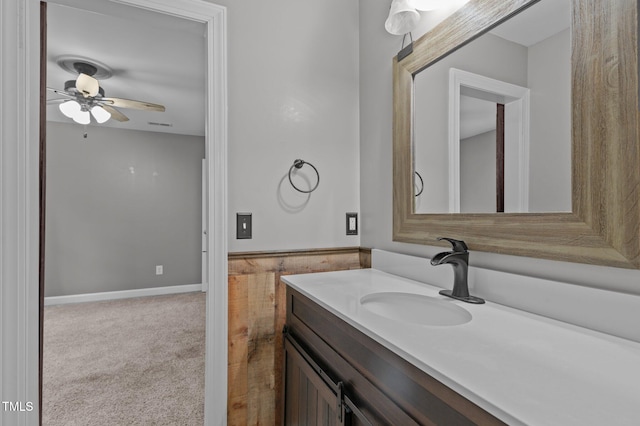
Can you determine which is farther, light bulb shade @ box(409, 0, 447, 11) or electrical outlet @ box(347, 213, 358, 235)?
electrical outlet @ box(347, 213, 358, 235)

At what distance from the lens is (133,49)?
7.79 feet

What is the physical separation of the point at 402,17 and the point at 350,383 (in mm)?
1356

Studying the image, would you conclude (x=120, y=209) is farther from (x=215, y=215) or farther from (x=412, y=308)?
(x=412, y=308)

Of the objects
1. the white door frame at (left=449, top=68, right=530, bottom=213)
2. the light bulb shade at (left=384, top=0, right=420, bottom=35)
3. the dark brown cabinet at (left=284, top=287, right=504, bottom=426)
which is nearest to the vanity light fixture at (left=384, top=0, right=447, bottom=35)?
the light bulb shade at (left=384, top=0, right=420, bottom=35)

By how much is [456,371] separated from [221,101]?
1320 millimetres

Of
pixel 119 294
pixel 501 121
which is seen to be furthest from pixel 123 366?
pixel 501 121

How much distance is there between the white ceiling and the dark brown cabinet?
139 centimetres

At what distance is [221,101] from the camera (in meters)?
1.40

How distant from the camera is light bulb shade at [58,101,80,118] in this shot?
2.61 metres

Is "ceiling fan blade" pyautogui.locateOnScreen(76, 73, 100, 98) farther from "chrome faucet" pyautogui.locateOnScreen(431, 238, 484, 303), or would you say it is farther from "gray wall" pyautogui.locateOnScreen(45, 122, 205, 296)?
"chrome faucet" pyautogui.locateOnScreen(431, 238, 484, 303)

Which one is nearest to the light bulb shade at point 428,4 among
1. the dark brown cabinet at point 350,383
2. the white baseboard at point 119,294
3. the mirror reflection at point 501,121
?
the mirror reflection at point 501,121
